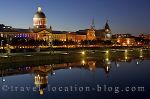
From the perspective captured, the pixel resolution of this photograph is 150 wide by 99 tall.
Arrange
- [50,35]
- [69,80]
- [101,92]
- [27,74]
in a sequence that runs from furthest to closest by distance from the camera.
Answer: [50,35]
[27,74]
[69,80]
[101,92]

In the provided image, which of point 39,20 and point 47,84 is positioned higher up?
point 39,20

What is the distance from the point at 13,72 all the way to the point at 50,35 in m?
102

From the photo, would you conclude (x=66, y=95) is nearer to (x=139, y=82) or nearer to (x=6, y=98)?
(x=6, y=98)

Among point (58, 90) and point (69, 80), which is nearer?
point (58, 90)

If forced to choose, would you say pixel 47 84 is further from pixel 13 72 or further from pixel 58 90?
pixel 13 72

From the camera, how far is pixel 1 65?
5647 cm

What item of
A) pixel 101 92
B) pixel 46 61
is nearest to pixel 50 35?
pixel 46 61

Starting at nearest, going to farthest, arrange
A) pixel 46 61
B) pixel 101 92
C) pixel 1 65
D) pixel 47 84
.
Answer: pixel 101 92 → pixel 47 84 → pixel 1 65 → pixel 46 61

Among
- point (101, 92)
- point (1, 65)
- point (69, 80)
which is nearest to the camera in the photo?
point (101, 92)

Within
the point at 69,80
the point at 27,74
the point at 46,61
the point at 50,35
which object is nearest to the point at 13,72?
the point at 27,74

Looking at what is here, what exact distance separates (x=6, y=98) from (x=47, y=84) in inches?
388

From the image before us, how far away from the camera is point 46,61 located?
68312 mm

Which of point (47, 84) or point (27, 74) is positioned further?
point (27, 74)

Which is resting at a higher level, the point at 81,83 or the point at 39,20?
the point at 39,20
